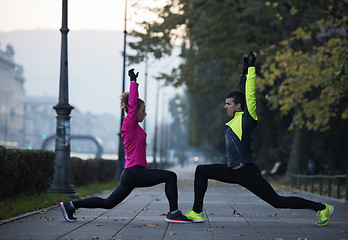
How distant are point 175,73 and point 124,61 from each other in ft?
9.36

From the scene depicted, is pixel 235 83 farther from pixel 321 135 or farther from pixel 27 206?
pixel 27 206

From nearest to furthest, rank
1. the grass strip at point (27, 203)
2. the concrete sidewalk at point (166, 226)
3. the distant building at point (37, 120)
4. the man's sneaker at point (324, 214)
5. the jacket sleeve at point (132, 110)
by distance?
1. the concrete sidewalk at point (166, 226)
2. the jacket sleeve at point (132, 110)
3. the man's sneaker at point (324, 214)
4. the grass strip at point (27, 203)
5. the distant building at point (37, 120)

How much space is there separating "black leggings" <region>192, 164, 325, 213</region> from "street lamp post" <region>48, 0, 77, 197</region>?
20.6ft

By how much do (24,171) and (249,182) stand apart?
580 cm

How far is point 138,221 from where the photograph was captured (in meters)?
8.91

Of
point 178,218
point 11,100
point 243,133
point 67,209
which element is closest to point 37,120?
point 11,100

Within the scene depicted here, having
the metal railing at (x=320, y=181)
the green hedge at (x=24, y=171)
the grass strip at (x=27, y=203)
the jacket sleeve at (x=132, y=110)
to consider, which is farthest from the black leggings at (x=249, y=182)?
the metal railing at (x=320, y=181)

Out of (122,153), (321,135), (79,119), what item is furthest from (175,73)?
(79,119)

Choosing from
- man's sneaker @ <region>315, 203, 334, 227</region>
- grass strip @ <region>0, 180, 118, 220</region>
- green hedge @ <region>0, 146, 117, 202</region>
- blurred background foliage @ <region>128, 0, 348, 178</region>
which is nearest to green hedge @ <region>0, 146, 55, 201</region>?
green hedge @ <region>0, 146, 117, 202</region>

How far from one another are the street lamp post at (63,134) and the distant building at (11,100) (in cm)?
10109

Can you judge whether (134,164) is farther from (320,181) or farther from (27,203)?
(320,181)

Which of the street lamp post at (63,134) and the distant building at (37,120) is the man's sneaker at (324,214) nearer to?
the street lamp post at (63,134)

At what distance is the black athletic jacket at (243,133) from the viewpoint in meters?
7.79

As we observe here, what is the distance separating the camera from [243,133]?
308 inches
